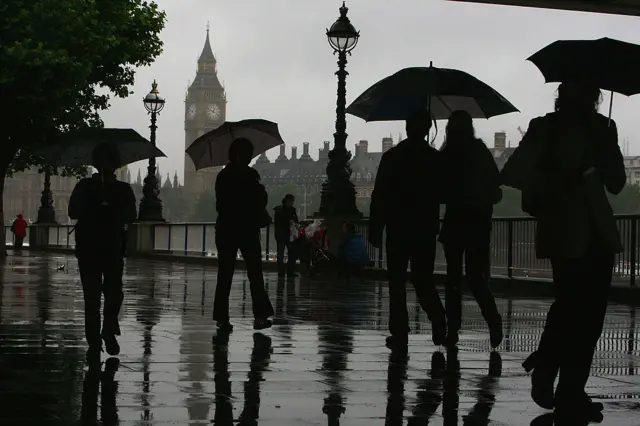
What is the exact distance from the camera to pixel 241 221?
11555 millimetres

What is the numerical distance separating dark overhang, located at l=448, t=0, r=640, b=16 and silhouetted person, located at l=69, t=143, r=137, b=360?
6358mm

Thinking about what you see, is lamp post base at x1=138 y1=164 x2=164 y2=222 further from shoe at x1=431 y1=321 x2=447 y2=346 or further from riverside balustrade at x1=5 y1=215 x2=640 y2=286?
shoe at x1=431 y1=321 x2=447 y2=346

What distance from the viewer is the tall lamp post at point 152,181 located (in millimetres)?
41344

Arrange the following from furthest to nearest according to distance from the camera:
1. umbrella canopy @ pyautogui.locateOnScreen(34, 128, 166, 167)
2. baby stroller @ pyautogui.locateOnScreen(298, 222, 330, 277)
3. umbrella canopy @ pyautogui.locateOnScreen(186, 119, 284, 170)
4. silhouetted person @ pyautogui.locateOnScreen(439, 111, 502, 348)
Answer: baby stroller @ pyautogui.locateOnScreen(298, 222, 330, 277), umbrella canopy @ pyautogui.locateOnScreen(186, 119, 284, 170), umbrella canopy @ pyautogui.locateOnScreen(34, 128, 166, 167), silhouetted person @ pyautogui.locateOnScreen(439, 111, 502, 348)

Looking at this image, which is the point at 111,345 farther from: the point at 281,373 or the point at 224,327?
the point at 224,327

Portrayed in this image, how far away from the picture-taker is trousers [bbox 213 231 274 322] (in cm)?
1150

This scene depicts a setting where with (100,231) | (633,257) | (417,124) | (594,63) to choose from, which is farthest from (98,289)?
(633,257)

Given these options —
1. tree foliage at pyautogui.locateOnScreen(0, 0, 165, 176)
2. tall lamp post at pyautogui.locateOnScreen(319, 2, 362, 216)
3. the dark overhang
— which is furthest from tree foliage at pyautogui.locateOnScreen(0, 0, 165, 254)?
the dark overhang

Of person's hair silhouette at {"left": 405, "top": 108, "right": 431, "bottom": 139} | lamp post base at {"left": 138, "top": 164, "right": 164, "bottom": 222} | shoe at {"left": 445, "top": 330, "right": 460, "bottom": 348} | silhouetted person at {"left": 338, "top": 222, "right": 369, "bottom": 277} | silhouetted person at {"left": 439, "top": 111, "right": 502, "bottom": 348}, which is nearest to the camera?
person's hair silhouette at {"left": 405, "top": 108, "right": 431, "bottom": 139}

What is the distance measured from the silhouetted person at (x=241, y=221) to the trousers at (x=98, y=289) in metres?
1.82

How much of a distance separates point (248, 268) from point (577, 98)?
16.3ft

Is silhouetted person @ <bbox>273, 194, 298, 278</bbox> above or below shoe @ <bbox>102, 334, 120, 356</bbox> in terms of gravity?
above

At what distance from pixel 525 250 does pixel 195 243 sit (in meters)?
19.2

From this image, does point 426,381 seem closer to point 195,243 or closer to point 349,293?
point 349,293
